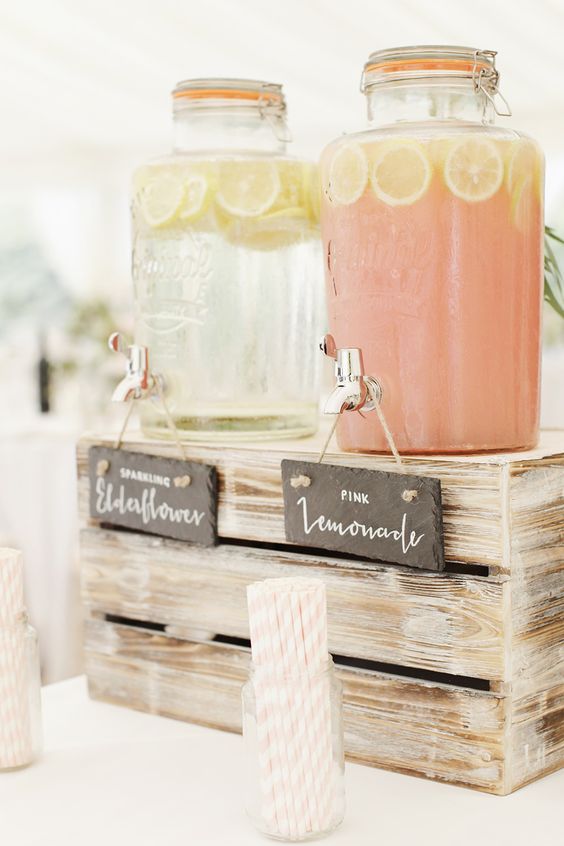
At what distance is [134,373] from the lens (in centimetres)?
99

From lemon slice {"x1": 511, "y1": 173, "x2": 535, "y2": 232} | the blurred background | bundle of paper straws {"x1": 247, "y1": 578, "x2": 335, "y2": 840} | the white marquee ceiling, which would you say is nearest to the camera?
bundle of paper straws {"x1": 247, "y1": 578, "x2": 335, "y2": 840}

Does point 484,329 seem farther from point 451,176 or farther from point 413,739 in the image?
point 413,739

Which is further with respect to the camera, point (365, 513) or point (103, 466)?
point (103, 466)

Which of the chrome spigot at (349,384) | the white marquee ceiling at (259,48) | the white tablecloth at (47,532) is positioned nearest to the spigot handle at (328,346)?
the chrome spigot at (349,384)

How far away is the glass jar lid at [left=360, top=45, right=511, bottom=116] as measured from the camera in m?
0.87

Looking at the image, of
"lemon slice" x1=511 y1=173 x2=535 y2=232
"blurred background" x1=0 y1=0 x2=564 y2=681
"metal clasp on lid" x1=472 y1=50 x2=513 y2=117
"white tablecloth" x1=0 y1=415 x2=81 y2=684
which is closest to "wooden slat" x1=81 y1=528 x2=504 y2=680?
"lemon slice" x1=511 y1=173 x2=535 y2=232

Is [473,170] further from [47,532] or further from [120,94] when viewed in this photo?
[120,94]

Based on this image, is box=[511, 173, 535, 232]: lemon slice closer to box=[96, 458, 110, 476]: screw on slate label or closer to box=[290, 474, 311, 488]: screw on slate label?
box=[290, 474, 311, 488]: screw on slate label

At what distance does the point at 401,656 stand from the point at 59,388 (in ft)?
10.8

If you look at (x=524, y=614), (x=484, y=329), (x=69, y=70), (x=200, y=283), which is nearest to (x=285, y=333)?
(x=200, y=283)

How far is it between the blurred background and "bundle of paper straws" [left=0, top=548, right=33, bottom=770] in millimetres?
668

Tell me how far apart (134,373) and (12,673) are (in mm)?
276

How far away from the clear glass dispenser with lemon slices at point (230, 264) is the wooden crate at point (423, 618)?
0.06 meters

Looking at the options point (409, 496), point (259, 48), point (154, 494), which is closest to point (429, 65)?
Answer: point (409, 496)
